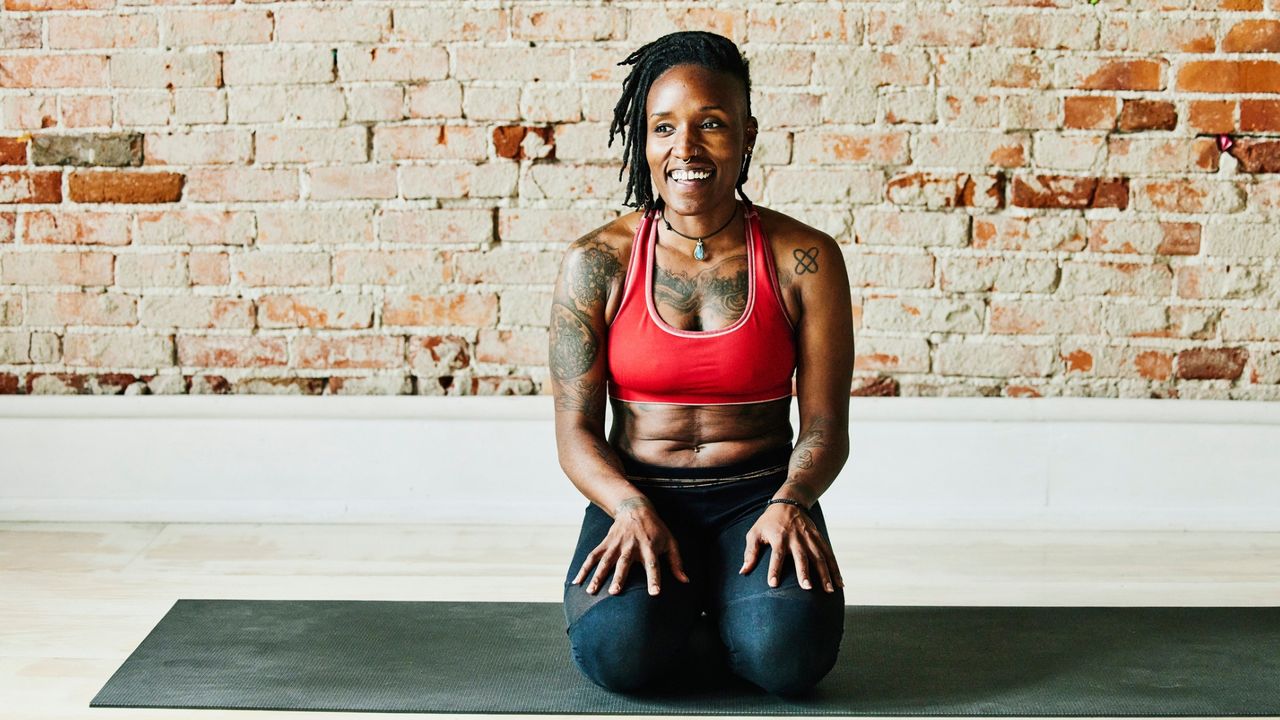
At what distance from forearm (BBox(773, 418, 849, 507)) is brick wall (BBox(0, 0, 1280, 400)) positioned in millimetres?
978

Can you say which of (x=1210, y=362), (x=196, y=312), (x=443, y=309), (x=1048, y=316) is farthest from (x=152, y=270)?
(x=1210, y=362)

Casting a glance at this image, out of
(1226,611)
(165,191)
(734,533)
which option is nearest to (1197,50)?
(1226,611)

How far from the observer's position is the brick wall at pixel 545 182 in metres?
3.20

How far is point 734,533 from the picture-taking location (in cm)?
234

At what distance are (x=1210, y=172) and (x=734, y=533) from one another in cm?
171

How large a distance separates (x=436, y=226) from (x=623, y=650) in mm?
1461

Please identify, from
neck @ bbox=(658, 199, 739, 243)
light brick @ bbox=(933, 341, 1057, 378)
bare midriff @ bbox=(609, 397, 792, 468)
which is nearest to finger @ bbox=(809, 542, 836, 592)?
bare midriff @ bbox=(609, 397, 792, 468)

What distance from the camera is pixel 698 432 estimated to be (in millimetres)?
2396

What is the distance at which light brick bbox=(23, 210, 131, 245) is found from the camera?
3318 millimetres

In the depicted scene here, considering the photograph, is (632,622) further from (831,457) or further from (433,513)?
(433,513)

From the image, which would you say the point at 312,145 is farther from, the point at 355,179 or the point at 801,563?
the point at 801,563

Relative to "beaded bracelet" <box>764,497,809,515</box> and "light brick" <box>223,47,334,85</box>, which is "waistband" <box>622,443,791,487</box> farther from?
"light brick" <box>223,47,334,85</box>

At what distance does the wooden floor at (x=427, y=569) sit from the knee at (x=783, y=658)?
1.96ft

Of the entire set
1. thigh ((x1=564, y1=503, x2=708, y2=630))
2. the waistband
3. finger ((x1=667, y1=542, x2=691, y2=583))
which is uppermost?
the waistband
